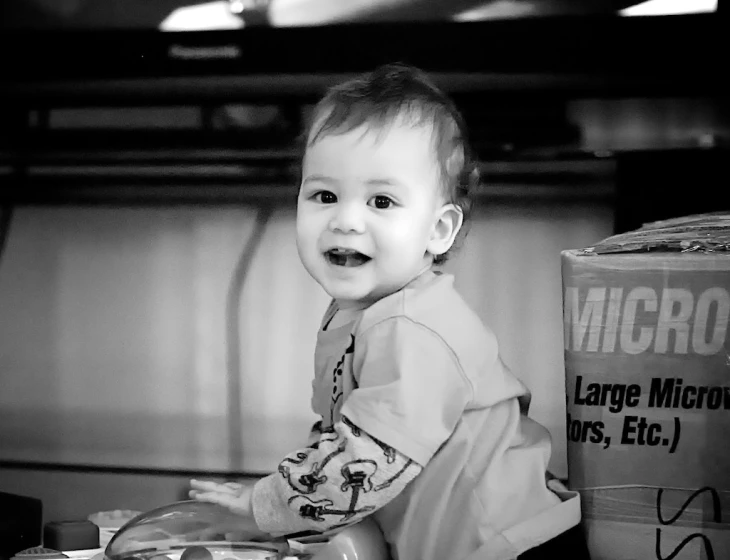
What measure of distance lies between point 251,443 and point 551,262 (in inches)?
18.8

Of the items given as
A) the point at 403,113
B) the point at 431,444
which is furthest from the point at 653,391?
the point at 403,113

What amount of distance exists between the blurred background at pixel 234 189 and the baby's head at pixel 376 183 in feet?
0.90

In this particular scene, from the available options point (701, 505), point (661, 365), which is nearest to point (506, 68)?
point (661, 365)

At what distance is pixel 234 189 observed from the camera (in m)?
1.33

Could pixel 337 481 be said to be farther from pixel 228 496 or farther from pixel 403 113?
pixel 403 113

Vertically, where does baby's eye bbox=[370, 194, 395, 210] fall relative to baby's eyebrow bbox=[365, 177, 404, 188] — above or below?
below

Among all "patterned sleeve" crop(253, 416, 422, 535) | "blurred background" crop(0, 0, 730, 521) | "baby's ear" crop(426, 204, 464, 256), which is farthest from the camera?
"blurred background" crop(0, 0, 730, 521)

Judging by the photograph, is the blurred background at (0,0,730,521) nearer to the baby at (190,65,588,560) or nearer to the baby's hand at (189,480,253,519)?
the baby at (190,65,588,560)

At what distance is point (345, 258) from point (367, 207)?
49 millimetres

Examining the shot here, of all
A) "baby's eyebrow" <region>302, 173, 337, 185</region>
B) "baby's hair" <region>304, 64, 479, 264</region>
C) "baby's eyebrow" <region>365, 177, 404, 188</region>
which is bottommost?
"baby's eyebrow" <region>365, 177, 404, 188</region>

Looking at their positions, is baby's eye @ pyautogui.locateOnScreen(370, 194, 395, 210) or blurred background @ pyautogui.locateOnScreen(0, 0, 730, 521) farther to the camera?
blurred background @ pyautogui.locateOnScreen(0, 0, 730, 521)

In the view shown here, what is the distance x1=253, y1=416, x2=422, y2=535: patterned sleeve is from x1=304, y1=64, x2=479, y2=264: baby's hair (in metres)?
0.24

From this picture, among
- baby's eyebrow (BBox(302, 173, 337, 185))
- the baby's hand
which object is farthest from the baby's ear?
the baby's hand

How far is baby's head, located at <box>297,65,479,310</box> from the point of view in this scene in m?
0.84
